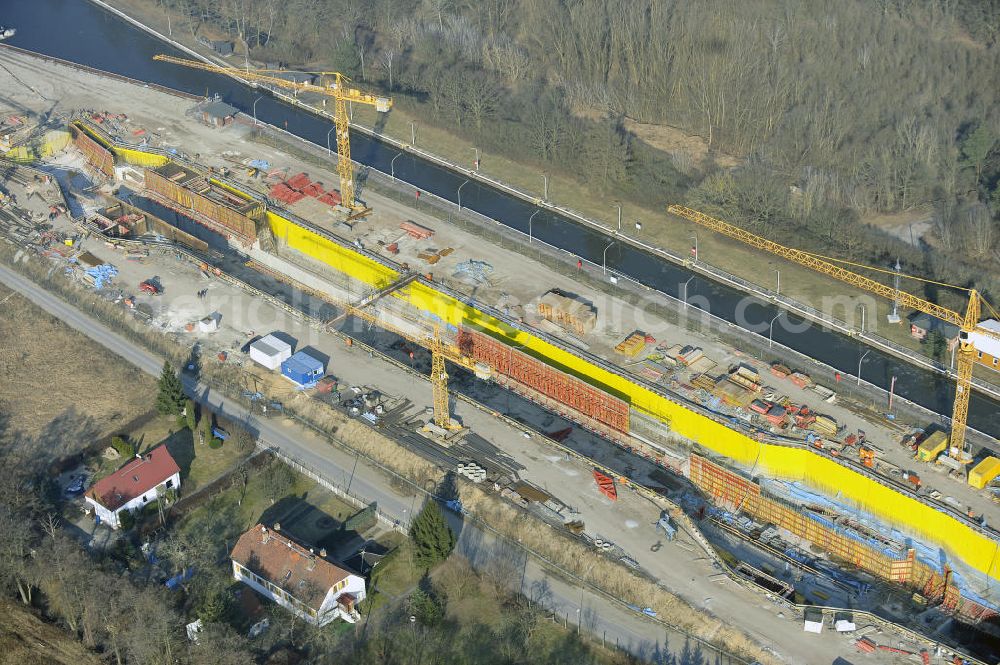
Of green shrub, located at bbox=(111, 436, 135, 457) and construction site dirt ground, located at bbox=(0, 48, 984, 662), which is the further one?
green shrub, located at bbox=(111, 436, 135, 457)

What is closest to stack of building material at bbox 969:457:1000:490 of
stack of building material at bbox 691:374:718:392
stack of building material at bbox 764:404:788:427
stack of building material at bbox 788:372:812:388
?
stack of building material at bbox 764:404:788:427

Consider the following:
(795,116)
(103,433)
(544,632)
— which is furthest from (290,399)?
(795,116)

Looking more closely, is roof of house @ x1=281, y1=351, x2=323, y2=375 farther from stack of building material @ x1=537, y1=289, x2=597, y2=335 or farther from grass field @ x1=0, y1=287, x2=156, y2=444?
stack of building material @ x1=537, y1=289, x2=597, y2=335

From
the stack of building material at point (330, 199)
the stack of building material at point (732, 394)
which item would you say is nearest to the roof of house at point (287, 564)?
the stack of building material at point (732, 394)

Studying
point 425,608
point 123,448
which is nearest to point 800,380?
point 425,608

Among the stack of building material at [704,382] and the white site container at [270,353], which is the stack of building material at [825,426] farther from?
the white site container at [270,353]
